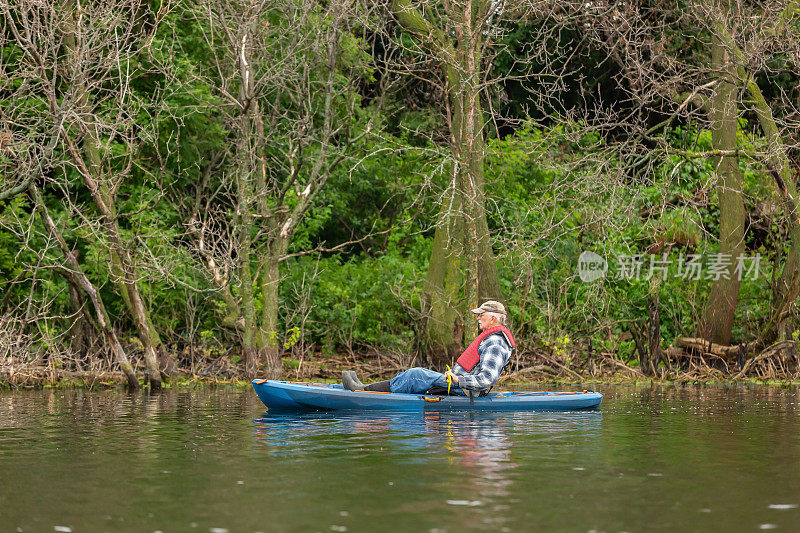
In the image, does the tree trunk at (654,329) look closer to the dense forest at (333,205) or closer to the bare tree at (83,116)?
the dense forest at (333,205)

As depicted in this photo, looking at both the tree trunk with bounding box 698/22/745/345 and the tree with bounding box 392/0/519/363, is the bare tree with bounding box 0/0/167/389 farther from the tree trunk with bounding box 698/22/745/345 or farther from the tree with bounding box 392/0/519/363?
the tree trunk with bounding box 698/22/745/345

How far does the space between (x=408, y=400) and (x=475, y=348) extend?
0.94 m

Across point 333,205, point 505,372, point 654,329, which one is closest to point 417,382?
point 505,372

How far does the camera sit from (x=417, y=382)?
12727 millimetres

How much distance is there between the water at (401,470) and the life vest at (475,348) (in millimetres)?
683

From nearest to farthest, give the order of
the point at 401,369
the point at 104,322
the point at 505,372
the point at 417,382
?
the point at 417,382 → the point at 104,322 → the point at 505,372 → the point at 401,369

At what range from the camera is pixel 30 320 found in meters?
16.9

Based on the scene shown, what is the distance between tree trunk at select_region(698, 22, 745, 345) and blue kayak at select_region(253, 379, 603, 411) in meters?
6.85

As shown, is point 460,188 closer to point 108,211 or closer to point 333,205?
point 333,205

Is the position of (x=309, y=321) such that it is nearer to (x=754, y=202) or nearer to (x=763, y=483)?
(x=754, y=202)

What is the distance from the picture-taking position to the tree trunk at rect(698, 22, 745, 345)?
18.6m

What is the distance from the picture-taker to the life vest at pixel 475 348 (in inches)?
486

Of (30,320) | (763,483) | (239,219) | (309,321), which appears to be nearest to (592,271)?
(309,321)

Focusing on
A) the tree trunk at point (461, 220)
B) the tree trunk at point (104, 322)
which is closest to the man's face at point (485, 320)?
the tree trunk at point (461, 220)
